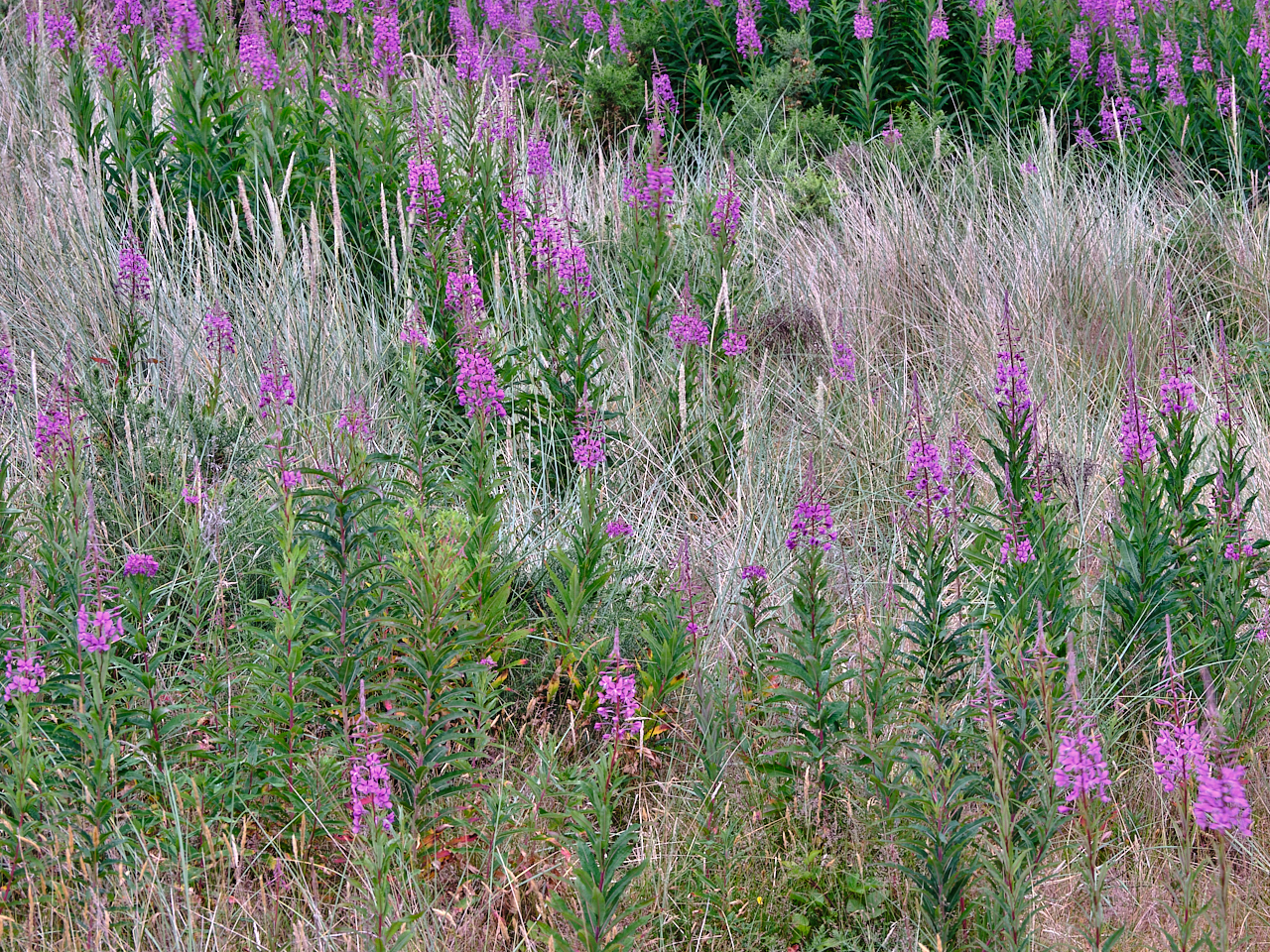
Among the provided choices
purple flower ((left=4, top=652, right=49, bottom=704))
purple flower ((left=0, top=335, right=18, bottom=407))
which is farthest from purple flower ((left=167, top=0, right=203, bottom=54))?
purple flower ((left=4, top=652, right=49, bottom=704))

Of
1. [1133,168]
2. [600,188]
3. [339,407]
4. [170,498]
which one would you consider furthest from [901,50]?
[170,498]

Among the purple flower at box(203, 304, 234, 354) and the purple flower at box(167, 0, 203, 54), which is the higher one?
the purple flower at box(167, 0, 203, 54)

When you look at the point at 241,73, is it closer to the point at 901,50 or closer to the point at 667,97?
the point at 667,97

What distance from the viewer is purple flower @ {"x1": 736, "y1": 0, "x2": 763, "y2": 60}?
24.8 feet

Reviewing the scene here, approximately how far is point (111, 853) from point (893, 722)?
192 centimetres

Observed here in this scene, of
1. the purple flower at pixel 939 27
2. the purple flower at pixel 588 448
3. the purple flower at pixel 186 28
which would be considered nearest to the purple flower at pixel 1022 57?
the purple flower at pixel 939 27

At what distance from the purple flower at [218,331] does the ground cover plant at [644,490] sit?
0.11 feet

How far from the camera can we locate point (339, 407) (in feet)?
15.6

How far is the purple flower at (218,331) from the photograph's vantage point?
4.66 meters

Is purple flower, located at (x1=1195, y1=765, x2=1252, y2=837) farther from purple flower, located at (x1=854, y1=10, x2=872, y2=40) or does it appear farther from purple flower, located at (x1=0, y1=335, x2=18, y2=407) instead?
purple flower, located at (x1=854, y1=10, x2=872, y2=40)

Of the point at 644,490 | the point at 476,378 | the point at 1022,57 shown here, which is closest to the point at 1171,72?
the point at 1022,57

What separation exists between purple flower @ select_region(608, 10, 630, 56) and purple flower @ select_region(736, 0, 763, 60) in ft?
2.44

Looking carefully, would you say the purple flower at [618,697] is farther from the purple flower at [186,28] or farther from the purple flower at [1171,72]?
the purple flower at [1171,72]

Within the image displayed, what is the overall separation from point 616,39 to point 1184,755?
657 centimetres
